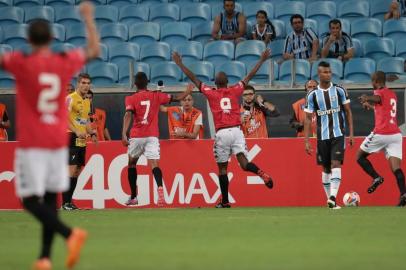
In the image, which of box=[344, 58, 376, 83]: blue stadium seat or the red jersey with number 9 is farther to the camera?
box=[344, 58, 376, 83]: blue stadium seat

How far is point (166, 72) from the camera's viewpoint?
66.3 feet

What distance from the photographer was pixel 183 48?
68.7 feet

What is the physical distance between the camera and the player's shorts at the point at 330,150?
1557cm

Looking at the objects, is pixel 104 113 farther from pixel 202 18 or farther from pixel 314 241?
pixel 314 241

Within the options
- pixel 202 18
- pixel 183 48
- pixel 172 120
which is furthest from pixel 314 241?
pixel 202 18

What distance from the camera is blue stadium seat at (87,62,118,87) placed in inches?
804

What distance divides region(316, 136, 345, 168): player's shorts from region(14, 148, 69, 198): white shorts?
26.9 ft

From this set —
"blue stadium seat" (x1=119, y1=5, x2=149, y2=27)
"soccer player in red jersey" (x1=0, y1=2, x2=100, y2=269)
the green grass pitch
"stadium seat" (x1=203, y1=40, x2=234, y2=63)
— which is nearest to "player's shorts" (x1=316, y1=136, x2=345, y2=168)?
the green grass pitch

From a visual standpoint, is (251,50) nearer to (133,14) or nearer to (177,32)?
(177,32)

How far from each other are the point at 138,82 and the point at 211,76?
3.11 meters

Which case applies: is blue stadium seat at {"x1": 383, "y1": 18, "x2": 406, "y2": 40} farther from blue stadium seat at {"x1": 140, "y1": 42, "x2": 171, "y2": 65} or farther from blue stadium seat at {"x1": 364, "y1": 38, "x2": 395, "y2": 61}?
blue stadium seat at {"x1": 140, "y1": 42, "x2": 171, "y2": 65}

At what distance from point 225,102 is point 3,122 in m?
4.43

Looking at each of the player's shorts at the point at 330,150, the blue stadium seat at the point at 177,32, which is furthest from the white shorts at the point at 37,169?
the blue stadium seat at the point at 177,32

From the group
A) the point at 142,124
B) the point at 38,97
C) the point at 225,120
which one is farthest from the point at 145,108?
the point at 38,97
